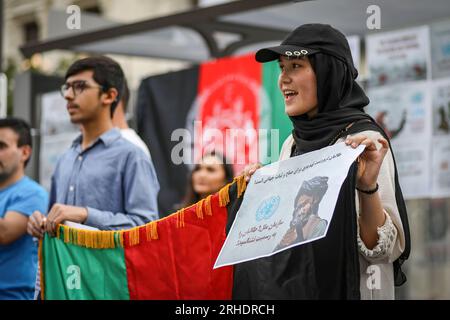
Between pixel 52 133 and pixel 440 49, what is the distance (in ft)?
14.5

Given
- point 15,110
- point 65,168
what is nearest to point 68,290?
point 65,168

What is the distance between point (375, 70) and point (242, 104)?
1.27 metres

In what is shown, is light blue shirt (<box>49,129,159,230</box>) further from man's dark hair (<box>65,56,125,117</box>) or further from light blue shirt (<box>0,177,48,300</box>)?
light blue shirt (<box>0,177,48,300</box>)

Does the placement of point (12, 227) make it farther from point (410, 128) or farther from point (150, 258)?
point (410, 128)

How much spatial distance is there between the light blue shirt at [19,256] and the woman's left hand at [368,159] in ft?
8.75

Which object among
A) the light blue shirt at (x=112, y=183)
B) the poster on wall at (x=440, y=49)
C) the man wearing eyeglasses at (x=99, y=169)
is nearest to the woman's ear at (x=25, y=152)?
the man wearing eyeglasses at (x=99, y=169)

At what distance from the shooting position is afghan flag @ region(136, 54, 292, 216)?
7102 mm

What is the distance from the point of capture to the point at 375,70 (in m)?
6.70

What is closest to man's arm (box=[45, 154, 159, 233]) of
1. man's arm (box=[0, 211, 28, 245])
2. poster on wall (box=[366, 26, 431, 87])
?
man's arm (box=[0, 211, 28, 245])

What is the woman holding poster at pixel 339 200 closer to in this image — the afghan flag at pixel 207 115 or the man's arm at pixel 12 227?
the man's arm at pixel 12 227

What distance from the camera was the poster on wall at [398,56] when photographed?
21.2 feet

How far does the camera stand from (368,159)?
2.89m

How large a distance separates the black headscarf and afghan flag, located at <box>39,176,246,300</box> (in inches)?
16.5

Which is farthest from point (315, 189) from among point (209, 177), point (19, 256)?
point (209, 177)
